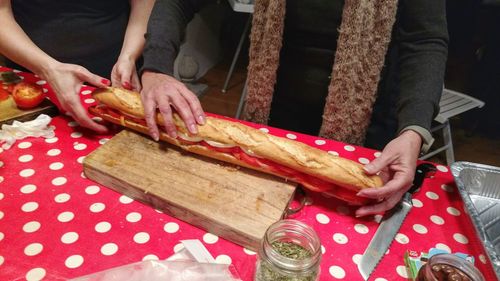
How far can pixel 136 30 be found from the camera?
5.13ft

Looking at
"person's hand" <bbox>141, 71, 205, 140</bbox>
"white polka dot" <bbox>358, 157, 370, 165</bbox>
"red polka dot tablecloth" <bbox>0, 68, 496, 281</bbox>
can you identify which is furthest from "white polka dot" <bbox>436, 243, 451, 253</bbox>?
"person's hand" <bbox>141, 71, 205, 140</bbox>

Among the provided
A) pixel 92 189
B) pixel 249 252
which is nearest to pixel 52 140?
pixel 92 189

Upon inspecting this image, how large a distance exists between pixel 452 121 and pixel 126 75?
3.13 m

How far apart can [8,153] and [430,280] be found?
1.17m

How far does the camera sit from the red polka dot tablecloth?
88 cm

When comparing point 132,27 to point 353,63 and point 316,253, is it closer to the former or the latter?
point 353,63

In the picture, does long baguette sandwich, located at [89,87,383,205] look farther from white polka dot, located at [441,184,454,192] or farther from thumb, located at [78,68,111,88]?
white polka dot, located at [441,184,454,192]

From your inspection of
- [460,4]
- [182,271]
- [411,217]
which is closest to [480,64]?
[460,4]

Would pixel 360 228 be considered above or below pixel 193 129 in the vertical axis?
below

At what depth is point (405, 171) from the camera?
1.04 m

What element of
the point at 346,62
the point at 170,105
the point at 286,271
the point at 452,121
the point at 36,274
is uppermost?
the point at 346,62

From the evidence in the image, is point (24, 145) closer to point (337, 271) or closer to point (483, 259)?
point (337, 271)

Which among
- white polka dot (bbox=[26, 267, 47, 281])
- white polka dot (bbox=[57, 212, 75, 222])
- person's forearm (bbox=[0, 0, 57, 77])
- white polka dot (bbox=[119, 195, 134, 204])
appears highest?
person's forearm (bbox=[0, 0, 57, 77])

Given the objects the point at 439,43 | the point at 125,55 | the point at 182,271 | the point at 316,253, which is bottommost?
the point at 182,271
